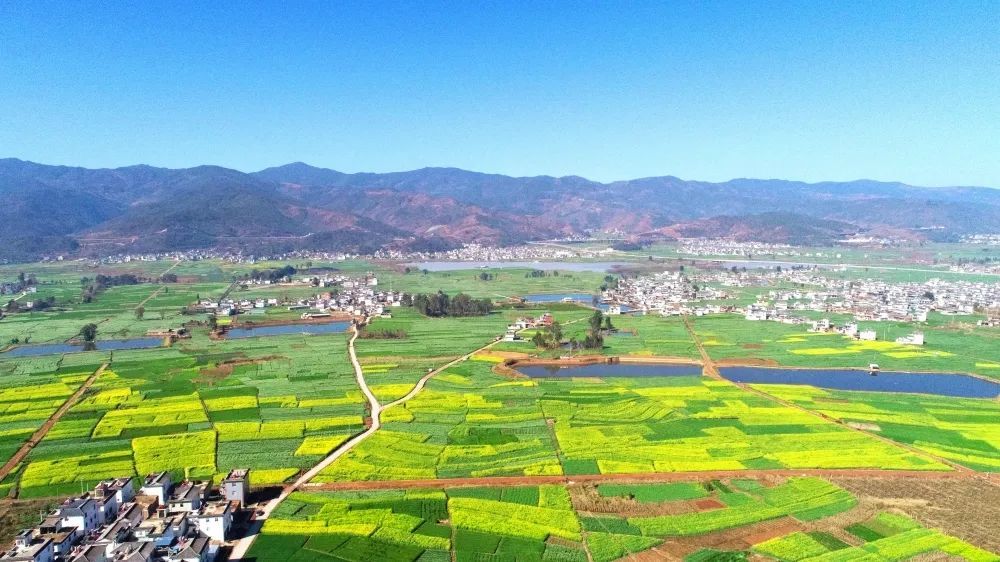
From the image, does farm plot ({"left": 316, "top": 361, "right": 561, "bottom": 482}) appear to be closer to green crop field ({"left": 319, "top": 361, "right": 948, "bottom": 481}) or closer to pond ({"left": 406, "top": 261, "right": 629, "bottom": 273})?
green crop field ({"left": 319, "top": 361, "right": 948, "bottom": 481})

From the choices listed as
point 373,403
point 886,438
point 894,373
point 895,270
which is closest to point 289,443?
point 373,403

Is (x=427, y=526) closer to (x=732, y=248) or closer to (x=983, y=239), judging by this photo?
(x=732, y=248)

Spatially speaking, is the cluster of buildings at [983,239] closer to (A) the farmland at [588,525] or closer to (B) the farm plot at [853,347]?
(B) the farm plot at [853,347]

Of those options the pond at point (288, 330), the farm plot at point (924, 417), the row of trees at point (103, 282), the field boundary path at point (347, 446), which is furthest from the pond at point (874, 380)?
the row of trees at point (103, 282)

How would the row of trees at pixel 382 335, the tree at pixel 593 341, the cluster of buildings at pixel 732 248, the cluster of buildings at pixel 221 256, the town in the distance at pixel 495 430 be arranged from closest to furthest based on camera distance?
the town in the distance at pixel 495 430, the tree at pixel 593 341, the row of trees at pixel 382 335, the cluster of buildings at pixel 221 256, the cluster of buildings at pixel 732 248

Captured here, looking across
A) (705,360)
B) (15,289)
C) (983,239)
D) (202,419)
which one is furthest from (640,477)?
(983,239)

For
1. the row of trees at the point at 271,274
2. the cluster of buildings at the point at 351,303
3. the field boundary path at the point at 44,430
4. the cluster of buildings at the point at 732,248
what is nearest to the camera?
the field boundary path at the point at 44,430

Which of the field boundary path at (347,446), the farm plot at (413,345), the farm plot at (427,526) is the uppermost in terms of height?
the farm plot at (413,345)
